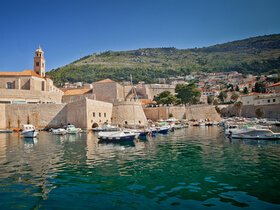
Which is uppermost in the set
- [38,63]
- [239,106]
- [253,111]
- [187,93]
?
[38,63]

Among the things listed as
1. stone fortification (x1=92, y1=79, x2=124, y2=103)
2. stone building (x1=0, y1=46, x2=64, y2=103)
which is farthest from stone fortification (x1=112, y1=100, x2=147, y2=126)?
stone building (x1=0, y1=46, x2=64, y2=103)

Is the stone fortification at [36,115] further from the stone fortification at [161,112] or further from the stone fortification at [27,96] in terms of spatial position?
the stone fortification at [161,112]

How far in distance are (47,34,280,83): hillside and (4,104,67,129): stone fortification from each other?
2229 inches

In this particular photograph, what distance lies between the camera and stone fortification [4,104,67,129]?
95.9 ft

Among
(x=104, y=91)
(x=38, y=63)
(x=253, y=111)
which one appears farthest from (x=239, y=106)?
(x=38, y=63)

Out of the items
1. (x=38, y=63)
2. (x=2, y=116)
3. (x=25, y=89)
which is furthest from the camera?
(x=38, y=63)

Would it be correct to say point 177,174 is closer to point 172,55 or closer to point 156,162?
point 156,162

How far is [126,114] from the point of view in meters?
32.6

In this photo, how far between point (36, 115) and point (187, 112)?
1095 inches

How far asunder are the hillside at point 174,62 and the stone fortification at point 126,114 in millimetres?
57149

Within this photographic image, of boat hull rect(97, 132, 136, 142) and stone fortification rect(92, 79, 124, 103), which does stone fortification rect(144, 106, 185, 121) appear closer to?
stone fortification rect(92, 79, 124, 103)

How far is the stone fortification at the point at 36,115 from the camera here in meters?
29.2

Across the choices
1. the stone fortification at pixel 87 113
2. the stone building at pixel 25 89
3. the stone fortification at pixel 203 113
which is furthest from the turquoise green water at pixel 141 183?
the stone fortification at pixel 203 113

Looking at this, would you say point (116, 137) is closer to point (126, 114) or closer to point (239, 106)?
point (126, 114)
